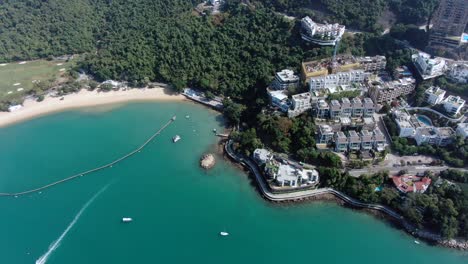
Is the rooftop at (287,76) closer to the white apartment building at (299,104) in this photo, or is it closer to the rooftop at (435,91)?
the white apartment building at (299,104)

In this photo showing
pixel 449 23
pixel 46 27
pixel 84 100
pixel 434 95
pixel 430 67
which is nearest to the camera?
pixel 434 95

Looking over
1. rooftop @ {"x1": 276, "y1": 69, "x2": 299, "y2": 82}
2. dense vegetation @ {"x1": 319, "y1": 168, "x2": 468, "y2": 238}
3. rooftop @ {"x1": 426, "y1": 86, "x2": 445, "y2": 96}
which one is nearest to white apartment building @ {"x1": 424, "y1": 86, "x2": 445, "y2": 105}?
rooftop @ {"x1": 426, "y1": 86, "x2": 445, "y2": 96}

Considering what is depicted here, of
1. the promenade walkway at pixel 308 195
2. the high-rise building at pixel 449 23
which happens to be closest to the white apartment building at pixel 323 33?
the high-rise building at pixel 449 23

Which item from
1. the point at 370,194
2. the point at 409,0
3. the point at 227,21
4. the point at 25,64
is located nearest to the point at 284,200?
the point at 370,194

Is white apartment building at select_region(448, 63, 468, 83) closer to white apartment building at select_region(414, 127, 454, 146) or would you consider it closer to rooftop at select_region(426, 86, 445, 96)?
rooftop at select_region(426, 86, 445, 96)

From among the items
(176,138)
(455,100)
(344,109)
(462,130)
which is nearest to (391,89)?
(455,100)

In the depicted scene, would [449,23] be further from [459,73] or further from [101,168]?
[101,168]

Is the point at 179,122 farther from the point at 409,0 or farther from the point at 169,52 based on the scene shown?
the point at 409,0
